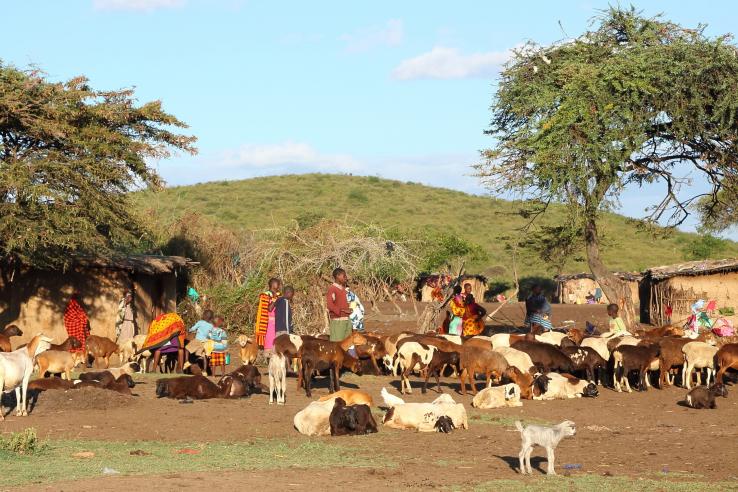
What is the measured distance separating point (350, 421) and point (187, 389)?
3677 millimetres

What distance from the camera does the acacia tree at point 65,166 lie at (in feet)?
62.4

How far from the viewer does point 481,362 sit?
15.2 m

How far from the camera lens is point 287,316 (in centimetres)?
1605

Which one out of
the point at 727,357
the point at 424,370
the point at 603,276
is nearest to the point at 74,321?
the point at 424,370

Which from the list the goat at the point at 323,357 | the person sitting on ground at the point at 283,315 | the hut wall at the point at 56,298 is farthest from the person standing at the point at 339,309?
the hut wall at the point at 56,298

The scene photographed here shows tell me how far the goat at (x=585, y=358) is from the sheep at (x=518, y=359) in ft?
3.50

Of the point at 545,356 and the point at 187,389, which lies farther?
the point at 545,356

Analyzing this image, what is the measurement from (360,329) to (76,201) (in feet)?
20.2

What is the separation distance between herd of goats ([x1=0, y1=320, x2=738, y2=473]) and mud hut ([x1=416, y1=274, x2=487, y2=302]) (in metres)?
15.6

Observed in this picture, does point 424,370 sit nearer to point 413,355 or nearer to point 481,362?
point 413,355

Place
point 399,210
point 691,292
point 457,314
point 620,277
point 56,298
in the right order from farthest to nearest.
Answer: point 399,210 → point 620,277 → point 691,292 → point 56,298 → point 457,314

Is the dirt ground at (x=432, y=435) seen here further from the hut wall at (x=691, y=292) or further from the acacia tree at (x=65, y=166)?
the hut wall at (x=691, y=292)

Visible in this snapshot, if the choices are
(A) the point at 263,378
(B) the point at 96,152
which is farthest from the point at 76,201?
(A) the point at 263,378

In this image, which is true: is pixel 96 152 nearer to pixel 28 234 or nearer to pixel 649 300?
pixel 28 234
